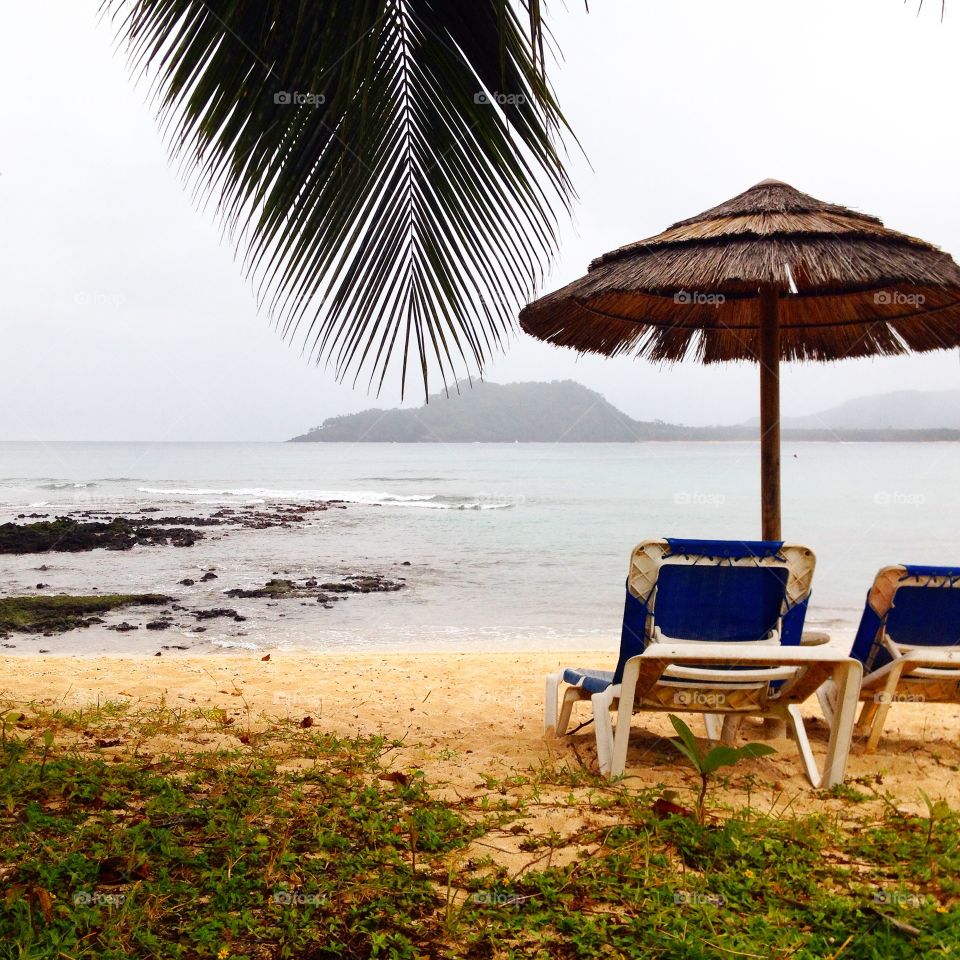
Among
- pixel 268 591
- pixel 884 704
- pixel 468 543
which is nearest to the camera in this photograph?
pixel 884 704

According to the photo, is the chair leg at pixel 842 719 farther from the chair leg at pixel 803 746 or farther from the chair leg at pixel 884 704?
the chair leg at pixel 884 704

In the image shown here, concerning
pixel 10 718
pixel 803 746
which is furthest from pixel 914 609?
pixel 10 718

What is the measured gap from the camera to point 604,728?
3316 millimetres

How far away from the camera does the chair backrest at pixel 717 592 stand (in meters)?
3.29

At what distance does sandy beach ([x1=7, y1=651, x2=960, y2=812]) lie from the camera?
327cm

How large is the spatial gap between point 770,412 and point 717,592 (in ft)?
5.51

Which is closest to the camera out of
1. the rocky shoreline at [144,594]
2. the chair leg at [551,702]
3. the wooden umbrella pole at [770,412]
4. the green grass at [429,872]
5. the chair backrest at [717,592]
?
the green grass at [429,872]

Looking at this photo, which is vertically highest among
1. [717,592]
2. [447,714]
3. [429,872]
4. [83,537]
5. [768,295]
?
[768,295]

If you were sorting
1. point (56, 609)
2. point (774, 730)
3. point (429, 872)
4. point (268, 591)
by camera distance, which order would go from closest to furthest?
1. point (429, 872)
2. point (774, 730)
3. point (56, 609)
4. point (268, 591)

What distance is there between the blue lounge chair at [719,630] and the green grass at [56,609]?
799 cm

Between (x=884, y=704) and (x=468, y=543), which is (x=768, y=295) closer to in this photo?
(x=884, y=704)

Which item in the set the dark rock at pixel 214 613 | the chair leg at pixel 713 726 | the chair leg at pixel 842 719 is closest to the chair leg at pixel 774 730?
the chair leg at pixel 713 726

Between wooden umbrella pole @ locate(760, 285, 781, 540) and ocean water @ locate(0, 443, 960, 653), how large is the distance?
465 cm

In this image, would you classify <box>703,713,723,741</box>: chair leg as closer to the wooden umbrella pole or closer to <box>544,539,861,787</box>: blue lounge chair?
<box>544,539,861,787</box>: blue lounge chair
